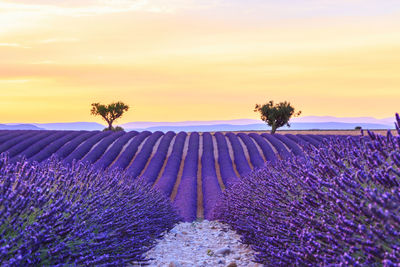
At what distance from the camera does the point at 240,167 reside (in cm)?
1906

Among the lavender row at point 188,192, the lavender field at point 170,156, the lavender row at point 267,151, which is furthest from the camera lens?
the lavender row at point 267,151

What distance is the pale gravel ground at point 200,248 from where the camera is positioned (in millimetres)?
5945

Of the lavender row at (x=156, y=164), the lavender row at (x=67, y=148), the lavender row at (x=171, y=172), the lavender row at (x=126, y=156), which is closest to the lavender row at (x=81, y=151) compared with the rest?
the lavender row at (x=67, y=148)

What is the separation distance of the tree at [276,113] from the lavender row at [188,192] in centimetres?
1626

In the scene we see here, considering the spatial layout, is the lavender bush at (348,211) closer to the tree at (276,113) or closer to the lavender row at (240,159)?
the lavender row at (240,159)

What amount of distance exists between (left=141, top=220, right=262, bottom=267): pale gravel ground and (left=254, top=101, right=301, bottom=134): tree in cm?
2918

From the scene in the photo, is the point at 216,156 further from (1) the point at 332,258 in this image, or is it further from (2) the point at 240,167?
(1) the point at 332,258

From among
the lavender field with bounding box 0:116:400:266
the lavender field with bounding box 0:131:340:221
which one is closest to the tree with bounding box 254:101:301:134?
the lavender field with bounding box 0:131:340:221

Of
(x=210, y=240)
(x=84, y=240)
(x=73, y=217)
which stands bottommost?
(x=210, y=240)

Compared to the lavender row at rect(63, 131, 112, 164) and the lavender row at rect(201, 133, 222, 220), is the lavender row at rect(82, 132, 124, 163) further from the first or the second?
the lavender row at rect(201, 133, 222, 220)

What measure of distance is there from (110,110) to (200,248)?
3490cm

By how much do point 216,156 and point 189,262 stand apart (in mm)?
16780

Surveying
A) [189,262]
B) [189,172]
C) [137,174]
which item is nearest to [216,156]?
[189,172]

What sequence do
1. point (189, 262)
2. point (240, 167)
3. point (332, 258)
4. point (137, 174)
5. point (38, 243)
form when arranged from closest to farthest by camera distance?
point (332, 258), point (38, 243), point (189, 262), point (137, 174), point (240, 167)
